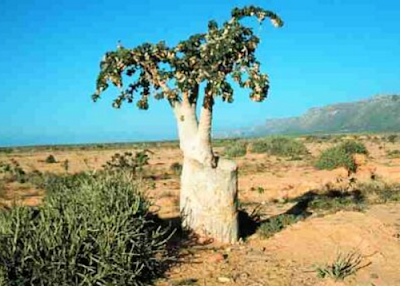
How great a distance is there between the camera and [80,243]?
6.49 meters

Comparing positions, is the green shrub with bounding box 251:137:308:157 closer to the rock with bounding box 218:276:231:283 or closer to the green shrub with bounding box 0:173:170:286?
the rock with bounding box 218:276:231:283

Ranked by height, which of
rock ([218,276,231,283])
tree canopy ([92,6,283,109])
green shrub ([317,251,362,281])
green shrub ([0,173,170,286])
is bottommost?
rock ([218,276,231,283])

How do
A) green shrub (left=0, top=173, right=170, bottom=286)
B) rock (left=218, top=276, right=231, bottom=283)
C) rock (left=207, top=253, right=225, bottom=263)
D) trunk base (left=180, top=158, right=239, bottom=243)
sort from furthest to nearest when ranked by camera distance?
1. trunk base (left=180, top=158, right=239, bottom=243)
2. rock (left=207, top=253, right=225, bottom=263)
3. rock (left=218, top=276, right=231, bottom=283)
4. green shrub (left=0, top=173, right=170, bottom=286)

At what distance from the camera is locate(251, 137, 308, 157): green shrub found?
37812mm

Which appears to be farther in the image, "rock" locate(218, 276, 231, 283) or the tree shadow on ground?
the tree shadow on ground

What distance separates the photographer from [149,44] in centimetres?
917

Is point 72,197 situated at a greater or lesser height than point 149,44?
lesser

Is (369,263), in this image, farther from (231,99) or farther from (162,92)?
(162,92)

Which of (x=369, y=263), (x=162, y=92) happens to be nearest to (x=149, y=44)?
(x=162, y=92)

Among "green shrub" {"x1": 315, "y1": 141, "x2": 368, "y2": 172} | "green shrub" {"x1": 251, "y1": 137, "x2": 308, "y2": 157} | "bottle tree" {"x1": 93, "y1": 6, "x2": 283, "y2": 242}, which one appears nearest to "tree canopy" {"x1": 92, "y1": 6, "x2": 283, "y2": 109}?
"bottle tree" {"x1": 93, "y1": 6, "x2": 283, "y2": 242}

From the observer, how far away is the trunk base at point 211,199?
9.11 meters

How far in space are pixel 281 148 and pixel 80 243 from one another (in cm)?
3311

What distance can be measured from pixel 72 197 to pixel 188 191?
2.29m

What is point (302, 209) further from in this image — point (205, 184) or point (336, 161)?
point (336, 161)
